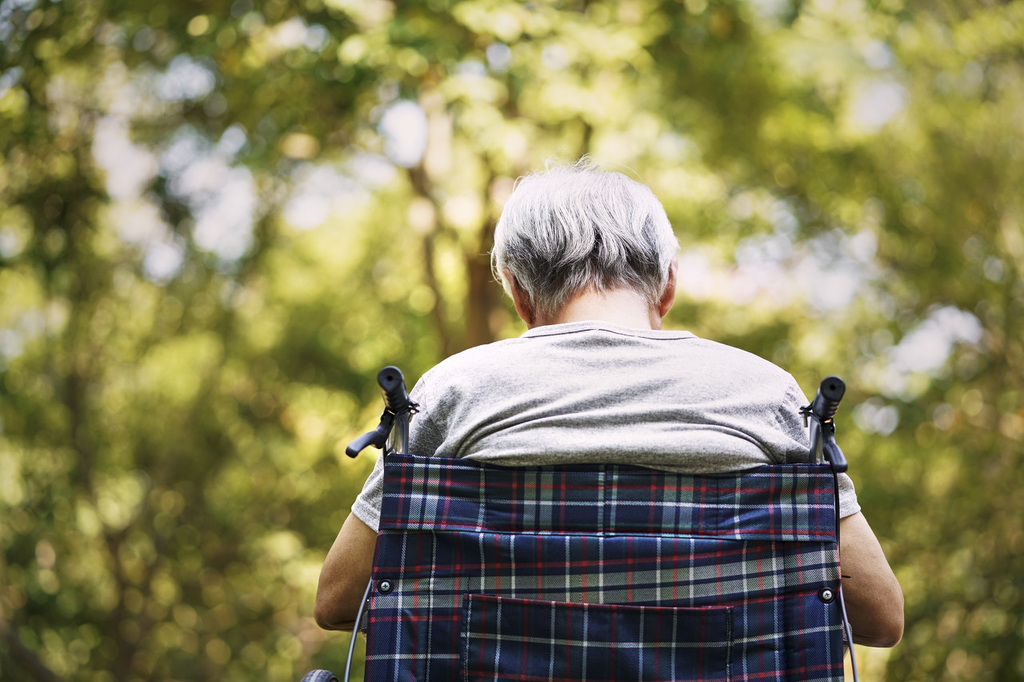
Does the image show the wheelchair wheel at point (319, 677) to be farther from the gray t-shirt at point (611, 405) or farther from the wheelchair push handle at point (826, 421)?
the wheelchair push handle at point (826, 421)

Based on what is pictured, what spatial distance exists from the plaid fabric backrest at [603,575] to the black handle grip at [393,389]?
0.07 meters

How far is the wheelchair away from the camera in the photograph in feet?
3.46

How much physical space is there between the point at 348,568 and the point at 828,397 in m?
0.68

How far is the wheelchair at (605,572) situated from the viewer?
3.46 ft

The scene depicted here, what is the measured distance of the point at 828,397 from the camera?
1044 millimetres

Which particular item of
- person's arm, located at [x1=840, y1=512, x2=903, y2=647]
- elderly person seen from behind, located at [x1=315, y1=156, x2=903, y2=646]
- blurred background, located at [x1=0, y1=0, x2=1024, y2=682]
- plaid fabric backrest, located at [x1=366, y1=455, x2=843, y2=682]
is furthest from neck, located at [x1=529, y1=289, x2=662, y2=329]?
blurred background, located at [x1=0, y1=0, x2=1024, y2=682]

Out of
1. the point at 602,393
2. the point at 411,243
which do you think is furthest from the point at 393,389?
the point at 411,243

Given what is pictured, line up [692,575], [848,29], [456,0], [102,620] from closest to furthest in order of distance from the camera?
[692,575], [456,0], [848,29], [102,620]

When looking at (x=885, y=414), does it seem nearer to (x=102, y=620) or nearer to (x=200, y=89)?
(x=200, y=89)

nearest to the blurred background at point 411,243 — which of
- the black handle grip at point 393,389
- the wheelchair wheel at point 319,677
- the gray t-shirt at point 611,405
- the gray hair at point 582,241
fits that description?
the gray hair at point 582,241

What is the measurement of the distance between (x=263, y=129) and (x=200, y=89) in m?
0.99

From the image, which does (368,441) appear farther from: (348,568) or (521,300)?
(521,300)

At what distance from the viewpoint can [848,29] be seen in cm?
411

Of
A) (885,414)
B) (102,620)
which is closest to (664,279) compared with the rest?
(885,414)
